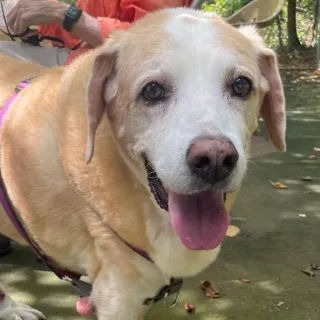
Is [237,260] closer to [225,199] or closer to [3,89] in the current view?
[225,199]

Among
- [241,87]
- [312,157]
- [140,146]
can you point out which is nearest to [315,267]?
[241,87]

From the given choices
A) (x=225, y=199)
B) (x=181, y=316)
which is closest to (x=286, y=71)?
(x=181, y=316)

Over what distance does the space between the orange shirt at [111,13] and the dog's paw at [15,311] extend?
4.66ft

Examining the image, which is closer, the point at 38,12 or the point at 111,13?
the point at 38,12

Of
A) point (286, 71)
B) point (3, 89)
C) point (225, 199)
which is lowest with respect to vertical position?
point (286, 71)

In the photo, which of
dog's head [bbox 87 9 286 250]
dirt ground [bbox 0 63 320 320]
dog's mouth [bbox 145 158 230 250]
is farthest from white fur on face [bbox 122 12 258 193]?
dirt ground [bbox 0 63 320 320]

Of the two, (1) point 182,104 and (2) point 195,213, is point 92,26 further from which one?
(2) point 195,213

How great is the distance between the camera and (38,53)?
3.46 metres

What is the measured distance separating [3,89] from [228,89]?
1.16 metres

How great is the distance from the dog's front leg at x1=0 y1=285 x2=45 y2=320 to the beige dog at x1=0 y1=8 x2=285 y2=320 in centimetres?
76

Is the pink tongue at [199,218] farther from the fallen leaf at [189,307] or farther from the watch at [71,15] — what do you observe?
the watch at [71,15]

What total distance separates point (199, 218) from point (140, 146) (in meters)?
0.34

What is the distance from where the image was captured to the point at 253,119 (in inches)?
83.2

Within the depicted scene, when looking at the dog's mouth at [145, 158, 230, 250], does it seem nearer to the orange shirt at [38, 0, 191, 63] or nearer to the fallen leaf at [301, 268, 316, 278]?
the orange shirt at [38, 0, 191, 63]
